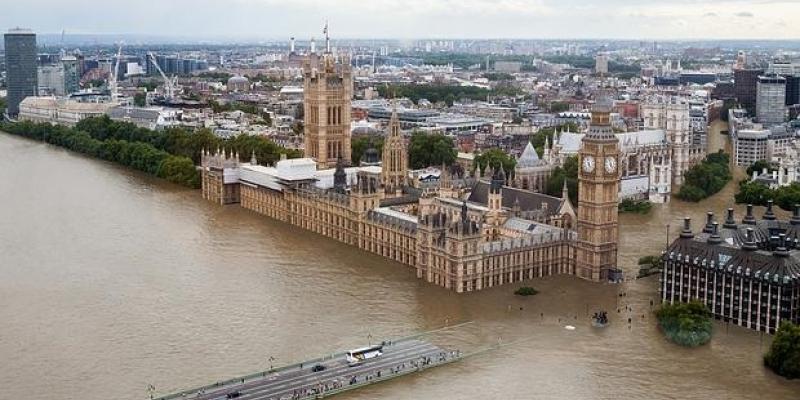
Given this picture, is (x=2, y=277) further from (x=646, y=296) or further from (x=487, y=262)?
(x=646, y=296)

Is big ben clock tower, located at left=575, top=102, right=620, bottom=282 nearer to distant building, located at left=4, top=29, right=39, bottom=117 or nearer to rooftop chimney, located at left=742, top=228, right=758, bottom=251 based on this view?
rooftop chimney, located at left=742, top=228, right=758, bottom=251

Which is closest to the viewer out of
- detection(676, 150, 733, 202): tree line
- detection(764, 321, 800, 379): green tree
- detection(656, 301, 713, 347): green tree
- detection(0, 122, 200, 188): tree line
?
detection(764, 321, 800, 379): green tree

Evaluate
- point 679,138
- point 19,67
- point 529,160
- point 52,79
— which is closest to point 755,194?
point 679,138

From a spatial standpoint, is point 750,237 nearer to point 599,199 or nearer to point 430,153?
point 599,199

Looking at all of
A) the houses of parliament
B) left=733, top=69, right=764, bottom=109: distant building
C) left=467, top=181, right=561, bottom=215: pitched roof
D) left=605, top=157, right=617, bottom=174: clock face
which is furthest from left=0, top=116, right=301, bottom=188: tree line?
left=733, top=69, right=764, bottom=109: distant building

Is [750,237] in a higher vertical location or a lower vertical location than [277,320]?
higher
